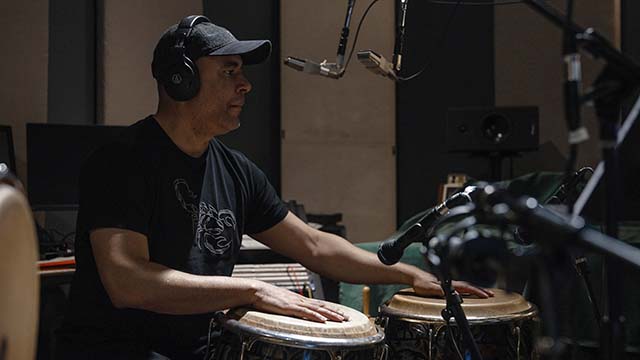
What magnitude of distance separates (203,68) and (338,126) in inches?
104

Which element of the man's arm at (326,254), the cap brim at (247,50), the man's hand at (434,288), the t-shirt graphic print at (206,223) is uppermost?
the cap brim at (247,50)

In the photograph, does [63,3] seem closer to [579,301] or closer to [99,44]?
[99,44]

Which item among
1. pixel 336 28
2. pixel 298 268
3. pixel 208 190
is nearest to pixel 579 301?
pixel 298 268

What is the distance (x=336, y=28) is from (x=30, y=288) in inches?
157

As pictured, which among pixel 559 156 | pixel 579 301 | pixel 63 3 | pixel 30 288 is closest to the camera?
pixel 30 288

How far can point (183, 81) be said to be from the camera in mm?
2172

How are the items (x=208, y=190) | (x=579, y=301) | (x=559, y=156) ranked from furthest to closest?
(x=559, y=156)
(x=579, y=301)
(x=208, y=190)

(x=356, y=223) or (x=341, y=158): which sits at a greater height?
(x=341, y=158)

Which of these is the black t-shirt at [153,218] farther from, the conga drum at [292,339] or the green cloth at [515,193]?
the green cloth at [515,193]

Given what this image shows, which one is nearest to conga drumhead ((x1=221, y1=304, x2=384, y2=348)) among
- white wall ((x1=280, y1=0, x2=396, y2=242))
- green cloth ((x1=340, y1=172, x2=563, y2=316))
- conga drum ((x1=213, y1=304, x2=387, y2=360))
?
conga drum ((x1=213, y1=304, x2=387, y2=360))

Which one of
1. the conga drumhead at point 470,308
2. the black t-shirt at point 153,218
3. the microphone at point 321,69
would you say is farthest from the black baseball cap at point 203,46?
the conga drumhead at point 470,308

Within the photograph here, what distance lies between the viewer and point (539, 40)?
4.79 m

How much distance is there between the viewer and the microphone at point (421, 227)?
151 centimetres

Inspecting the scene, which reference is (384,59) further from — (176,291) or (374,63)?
(176,291)
